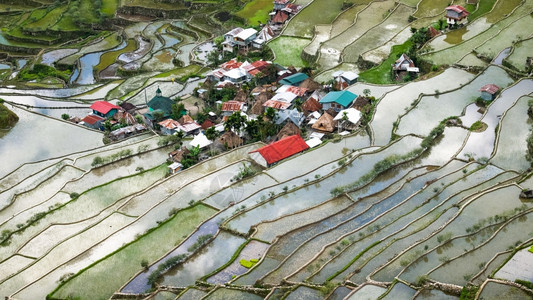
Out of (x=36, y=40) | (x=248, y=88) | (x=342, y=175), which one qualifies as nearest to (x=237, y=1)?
(x=36, y=40)

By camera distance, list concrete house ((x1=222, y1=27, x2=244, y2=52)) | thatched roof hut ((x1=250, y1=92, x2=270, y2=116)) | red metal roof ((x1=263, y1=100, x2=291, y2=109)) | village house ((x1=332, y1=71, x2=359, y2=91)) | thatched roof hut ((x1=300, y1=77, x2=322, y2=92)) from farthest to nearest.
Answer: concrete house ((x1=222, y1=27, x2=244, y2=52)) → thatched roof hut ((x1=300, y1=77, x2=322, y2=92)) → village house ((x1=332, y1=71, x2=359, y2=91)) → thatched roof hut ((x1=250, y1=92, x2=270, y2=116)) → red metal roof ((x1=263, y1=100, x2=291, y2=109))

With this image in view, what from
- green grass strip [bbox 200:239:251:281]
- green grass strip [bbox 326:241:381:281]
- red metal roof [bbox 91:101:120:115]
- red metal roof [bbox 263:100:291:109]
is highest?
green grass strip [bbox 326:241:381:281]

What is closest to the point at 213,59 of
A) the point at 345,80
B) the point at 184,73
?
the point at 184,73

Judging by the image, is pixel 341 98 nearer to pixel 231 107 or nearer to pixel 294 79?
pixel 294 79

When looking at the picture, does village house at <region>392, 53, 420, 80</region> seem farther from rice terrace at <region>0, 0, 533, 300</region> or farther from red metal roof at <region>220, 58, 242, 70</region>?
red metal roof at <region>220, 58, 242, 70</region>

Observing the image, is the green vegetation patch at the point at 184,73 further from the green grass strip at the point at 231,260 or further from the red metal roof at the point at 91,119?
the green grass strip at the point at 231,260

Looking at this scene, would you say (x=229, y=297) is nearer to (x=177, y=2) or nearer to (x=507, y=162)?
(x=507, y=162)

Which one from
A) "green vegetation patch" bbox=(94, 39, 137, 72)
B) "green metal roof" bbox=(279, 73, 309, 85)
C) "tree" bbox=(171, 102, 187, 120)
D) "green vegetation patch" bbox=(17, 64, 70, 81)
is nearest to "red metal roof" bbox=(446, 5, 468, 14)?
"green metal roof" bbox=(279, 73, 309, 85)
